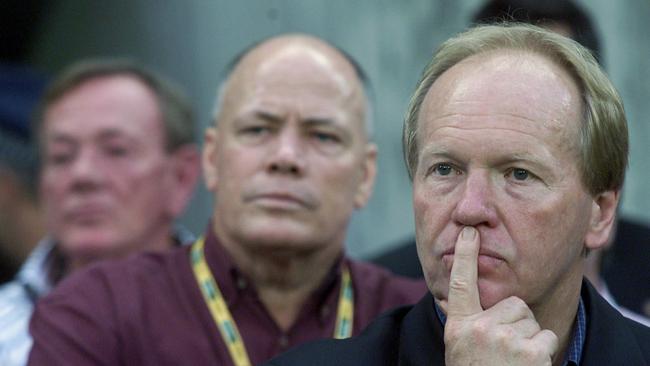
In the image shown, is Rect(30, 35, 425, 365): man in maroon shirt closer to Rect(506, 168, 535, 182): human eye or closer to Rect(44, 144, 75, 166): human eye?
Rect(44, 144, 75, 166): human eye

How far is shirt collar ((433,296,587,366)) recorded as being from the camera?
111 inches

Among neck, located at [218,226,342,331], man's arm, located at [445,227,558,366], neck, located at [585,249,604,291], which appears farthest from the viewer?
neck, located at [585,249,604,291]

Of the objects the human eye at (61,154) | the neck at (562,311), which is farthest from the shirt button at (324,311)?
the human eye at (61,154)

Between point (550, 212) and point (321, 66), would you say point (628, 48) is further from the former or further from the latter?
point (550, 212)

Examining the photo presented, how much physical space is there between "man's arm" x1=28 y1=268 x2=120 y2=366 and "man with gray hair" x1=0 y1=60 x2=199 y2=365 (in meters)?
0.94

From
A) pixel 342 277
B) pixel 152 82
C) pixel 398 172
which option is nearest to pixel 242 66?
pixel 342 277

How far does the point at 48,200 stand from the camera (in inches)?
209

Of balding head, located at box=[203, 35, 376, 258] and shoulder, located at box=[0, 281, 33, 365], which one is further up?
balding head, located at box=[203, 35, 376, 258]

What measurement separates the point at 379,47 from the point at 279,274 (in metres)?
2.08

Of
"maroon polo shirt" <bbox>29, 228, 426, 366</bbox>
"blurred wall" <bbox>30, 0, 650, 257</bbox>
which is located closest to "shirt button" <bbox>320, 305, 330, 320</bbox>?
"maroon polo shirt" <bbox>29, 228, 426, 366</bbox>

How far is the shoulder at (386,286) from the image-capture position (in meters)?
4.24

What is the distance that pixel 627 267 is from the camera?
4.78 meters

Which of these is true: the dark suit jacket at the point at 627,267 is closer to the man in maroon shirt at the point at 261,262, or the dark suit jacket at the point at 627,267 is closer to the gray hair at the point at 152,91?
the man in maroon shirt at the point at 261,262

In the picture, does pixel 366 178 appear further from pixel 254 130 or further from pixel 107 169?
pixel 107 169
